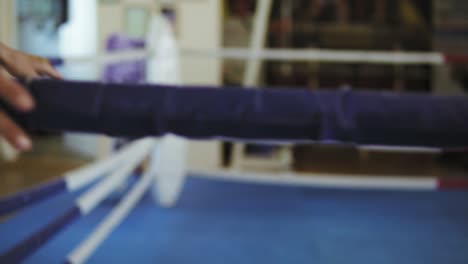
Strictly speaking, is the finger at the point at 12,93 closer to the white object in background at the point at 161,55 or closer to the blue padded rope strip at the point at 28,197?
the blue padded rope strip at the point at 28,197

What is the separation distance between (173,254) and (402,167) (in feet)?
6.95

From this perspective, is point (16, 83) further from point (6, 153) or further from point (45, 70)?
point (6, 153)

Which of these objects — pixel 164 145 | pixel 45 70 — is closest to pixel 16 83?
pixel 45 70

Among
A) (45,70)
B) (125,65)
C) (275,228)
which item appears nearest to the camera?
(45,70)

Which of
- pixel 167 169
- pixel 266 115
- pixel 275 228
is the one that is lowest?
pixel 275 228

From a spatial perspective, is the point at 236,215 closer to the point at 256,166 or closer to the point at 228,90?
the point at 256,166

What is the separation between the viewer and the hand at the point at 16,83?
40 centimetres

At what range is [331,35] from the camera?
3.50 meters

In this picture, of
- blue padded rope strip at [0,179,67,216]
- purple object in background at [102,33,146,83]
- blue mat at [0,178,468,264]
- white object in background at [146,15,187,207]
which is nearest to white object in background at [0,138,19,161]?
purple object in background at [102,33,146,83]

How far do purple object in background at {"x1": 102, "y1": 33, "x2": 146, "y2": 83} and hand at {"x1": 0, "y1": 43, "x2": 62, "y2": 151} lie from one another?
162 cm

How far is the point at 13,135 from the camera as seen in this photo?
40 cm

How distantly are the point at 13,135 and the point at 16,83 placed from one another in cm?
6

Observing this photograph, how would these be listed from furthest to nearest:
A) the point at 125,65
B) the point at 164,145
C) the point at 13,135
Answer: the point at 125,65
the point at 164,145
the point at 13,135

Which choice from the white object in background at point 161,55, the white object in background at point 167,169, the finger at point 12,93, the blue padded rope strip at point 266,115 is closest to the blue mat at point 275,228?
the white object in background at point 167,169
